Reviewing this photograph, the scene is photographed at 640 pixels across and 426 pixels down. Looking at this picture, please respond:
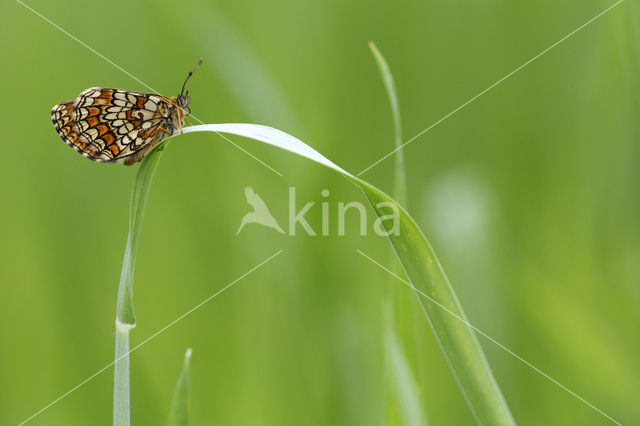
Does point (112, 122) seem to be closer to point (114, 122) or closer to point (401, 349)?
point (114, 122)

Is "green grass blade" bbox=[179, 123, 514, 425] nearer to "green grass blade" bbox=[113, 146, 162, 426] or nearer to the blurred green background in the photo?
"green grass blade" bbox=[113, 146, 162, 426]

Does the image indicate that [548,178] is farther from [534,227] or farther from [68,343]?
[68,343]

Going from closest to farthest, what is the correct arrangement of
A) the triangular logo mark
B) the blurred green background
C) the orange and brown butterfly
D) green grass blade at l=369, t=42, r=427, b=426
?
green grass blade at l=369, t=42, r=427, b=426 → the orange and brown butterfly → the blurred green background → the triangular logo mark

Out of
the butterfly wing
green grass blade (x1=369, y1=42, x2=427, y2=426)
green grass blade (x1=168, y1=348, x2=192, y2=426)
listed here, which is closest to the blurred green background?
green grass blade (x1=369, y1=42, x2=427, y2=426)

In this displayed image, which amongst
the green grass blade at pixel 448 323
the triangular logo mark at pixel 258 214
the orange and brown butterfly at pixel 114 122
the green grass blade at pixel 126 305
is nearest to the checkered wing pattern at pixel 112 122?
the orange and brown butterfly at pixel 114 122

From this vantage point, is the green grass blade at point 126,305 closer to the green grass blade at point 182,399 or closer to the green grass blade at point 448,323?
the green grass blade at point 182,399
